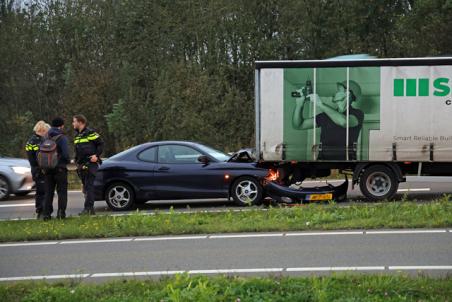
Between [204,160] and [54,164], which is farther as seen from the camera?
[204,160]

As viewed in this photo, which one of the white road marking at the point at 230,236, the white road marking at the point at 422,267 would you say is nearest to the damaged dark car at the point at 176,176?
the white road marking at the point at 230,236

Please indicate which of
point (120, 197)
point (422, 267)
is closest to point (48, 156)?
point (120, 197)

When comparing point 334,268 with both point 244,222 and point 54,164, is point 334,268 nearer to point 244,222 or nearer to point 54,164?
point 244,222

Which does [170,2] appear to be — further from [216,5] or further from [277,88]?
[277,88]

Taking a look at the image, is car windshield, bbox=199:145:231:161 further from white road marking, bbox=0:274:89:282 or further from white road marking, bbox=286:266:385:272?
white road marking, bbox=0:274:89:282

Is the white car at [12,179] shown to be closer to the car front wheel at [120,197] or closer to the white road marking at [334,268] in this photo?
the car front wheel at [120,197]

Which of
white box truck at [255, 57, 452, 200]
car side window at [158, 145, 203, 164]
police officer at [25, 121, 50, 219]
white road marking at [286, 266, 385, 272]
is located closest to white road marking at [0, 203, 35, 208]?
police officer at [25, 121, 50, 219]

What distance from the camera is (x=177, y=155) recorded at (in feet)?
49.1

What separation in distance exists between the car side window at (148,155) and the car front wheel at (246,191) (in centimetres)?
177

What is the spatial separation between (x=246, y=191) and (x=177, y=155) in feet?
5.28

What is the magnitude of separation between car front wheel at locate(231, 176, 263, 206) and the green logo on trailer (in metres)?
3.18

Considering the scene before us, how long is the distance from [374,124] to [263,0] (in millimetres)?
26571

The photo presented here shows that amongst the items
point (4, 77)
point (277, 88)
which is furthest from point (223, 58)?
point (277, 88)

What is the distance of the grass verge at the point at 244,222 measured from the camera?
11039mm
